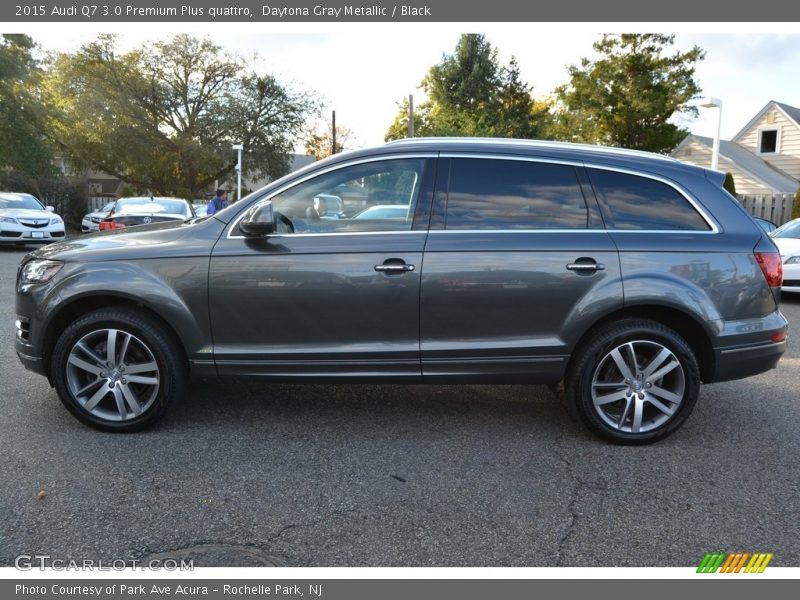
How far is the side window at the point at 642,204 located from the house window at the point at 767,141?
34582 millimetres

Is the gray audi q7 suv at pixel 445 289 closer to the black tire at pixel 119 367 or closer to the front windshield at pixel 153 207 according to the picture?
the black tire at pixel 119 367

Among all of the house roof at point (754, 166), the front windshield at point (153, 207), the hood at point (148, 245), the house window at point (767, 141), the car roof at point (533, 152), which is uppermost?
the house window at point (767, 141)

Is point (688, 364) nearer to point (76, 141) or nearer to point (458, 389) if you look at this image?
point (458, 389)

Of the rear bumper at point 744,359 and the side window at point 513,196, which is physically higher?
the side window at point 513,196

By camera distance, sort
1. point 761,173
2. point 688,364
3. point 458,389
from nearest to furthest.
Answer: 1. point 688,364
2. point 458,389
3. point 761,173

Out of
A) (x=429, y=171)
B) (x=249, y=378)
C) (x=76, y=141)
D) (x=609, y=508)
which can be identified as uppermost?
(x=76, y=141)

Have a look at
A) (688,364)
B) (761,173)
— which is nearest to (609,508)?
(688,364)

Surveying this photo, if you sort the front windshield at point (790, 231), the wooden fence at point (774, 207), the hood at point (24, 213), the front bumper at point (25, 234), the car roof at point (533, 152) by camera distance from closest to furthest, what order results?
1. the car roof at point (533, 152)
2. the front windshield at point (790, 231)
3. the front bumper at point (25, 234)
4. the hood at point (24, 213)
5. the wooden fence at point (774, 207)

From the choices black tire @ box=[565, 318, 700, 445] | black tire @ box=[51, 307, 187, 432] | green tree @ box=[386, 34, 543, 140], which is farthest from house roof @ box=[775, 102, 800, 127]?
black tire @ box=[51, 307, 187, 432]

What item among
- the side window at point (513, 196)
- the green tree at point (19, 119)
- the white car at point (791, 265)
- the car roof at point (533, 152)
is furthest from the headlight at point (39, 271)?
the green tree at point (19, 119)

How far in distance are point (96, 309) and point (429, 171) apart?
229 cm

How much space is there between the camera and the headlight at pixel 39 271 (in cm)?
408

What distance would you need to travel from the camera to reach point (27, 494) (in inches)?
127

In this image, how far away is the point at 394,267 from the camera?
3.86 metres
